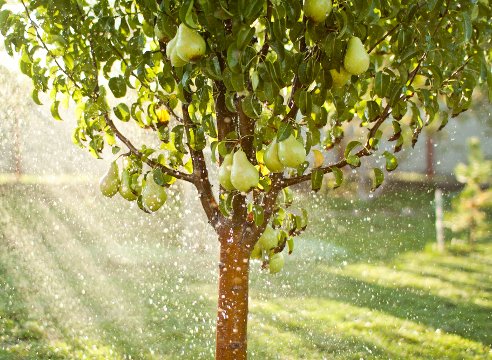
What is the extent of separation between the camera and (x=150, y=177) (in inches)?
72.4

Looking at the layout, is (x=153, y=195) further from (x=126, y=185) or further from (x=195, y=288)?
(x=195, y=288)

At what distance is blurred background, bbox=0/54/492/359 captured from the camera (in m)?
3.27

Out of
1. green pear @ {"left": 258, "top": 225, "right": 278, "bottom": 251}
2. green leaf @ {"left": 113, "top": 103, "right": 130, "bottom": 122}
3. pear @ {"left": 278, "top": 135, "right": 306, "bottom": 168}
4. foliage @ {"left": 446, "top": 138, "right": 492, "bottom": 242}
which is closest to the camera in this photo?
pear @ {"left": 278, "top": 135, "right": 306, "bottom": 168}

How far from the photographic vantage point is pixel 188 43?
1.44m

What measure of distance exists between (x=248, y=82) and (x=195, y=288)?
2.67m

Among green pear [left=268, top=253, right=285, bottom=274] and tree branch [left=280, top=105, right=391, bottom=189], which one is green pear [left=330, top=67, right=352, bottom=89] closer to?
tree branch [left=280, top=105, right=391, bottom=189]

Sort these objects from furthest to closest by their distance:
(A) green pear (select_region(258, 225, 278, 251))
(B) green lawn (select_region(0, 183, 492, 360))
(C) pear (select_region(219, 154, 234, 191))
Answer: (B) green lawn (select_region(0, 183, 492, 360)), (A) green pear (select_region(258, 225, 278, 251)), (C) pear (select_region(219, 154, 234, 191))

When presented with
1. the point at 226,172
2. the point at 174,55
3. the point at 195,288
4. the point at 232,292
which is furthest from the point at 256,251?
the point at 195,288

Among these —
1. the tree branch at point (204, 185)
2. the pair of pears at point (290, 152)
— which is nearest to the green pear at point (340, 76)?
the pair of pears at point (290, 152)

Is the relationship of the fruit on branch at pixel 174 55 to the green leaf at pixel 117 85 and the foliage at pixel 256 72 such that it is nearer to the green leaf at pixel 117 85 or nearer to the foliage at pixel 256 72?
the foliage at pixel 256 72

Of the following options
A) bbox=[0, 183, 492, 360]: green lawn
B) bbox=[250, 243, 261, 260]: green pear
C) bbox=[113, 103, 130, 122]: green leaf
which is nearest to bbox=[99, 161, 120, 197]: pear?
bbox=[113, 103, 130, 122]: green leaf

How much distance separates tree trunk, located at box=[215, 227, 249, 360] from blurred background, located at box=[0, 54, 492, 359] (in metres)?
1.12

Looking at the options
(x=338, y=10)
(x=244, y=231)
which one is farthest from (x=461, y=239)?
(x=338, y=10)

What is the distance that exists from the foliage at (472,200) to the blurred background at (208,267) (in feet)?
0.05
